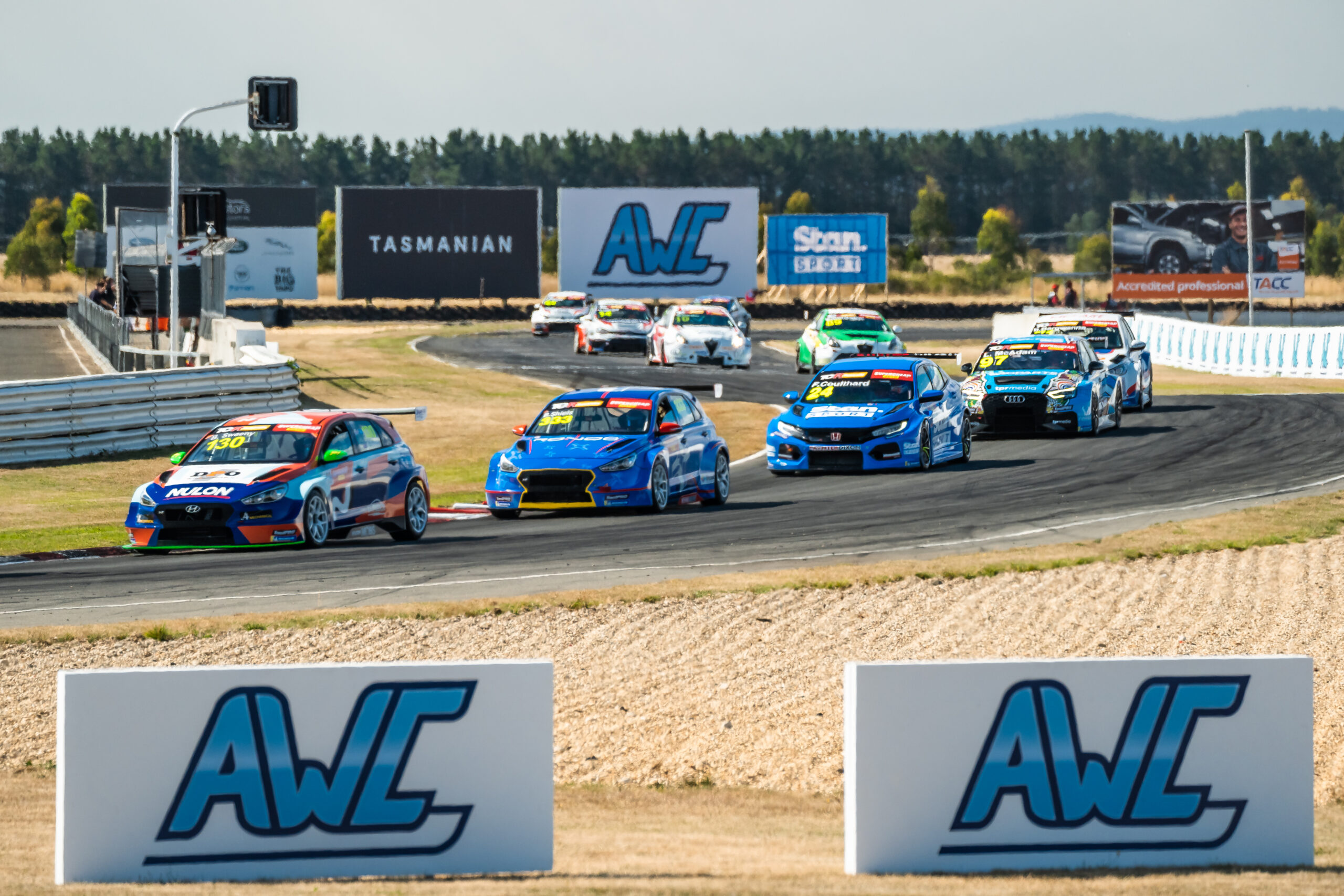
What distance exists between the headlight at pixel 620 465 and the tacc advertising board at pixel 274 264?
6035 cm

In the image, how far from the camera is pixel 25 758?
9391mm

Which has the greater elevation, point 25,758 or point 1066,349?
point 1066,349

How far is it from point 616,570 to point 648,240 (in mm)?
58616

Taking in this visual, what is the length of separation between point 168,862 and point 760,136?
186102 millimetres

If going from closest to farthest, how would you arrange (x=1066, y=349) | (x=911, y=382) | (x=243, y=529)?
(x=243, y=529)
(x=911, y=382)
(x=1066, y=349)

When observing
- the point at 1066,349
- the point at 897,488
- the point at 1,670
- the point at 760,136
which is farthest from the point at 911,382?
the point at 760,136

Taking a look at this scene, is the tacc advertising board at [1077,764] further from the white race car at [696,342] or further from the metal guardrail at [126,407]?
the white race car at [696,342]

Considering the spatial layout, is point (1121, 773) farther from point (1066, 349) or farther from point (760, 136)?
point (760, 136)

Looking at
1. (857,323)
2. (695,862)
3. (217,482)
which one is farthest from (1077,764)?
(857,323)

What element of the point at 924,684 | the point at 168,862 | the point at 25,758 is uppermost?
the point at 924,684

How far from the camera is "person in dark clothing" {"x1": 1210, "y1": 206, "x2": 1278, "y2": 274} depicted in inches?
2857

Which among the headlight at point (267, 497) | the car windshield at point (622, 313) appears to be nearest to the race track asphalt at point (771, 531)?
the headlight at point (267, 497)

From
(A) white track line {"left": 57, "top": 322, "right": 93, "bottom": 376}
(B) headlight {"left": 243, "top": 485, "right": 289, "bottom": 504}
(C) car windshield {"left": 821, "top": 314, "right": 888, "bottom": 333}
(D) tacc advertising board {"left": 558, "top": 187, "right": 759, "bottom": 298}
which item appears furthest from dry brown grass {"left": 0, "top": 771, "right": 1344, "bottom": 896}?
(D) tacc advertising board {"left": 558, "top": 187, "right": 759, "bottom": 298}

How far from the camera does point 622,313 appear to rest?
45000mm
